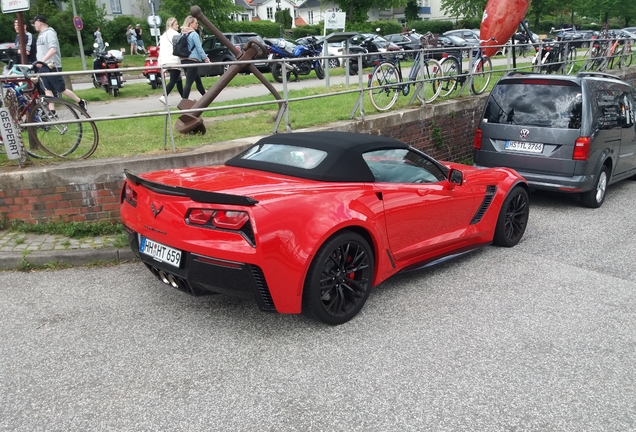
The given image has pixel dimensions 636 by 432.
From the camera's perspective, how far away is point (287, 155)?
4664 mm

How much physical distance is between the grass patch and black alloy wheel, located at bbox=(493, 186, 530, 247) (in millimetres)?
4014

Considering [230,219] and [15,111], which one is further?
[15,111]

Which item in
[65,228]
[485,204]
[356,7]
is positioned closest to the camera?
[485,204]

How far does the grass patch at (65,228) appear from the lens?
5828 millimetres

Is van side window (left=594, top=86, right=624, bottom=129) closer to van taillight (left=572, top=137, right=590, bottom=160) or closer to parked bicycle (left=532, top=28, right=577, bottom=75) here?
van taillight (left=572, top=137, right=590, bottom=160)

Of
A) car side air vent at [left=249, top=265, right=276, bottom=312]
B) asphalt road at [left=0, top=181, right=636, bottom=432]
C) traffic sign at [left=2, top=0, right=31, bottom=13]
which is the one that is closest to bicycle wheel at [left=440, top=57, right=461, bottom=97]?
asphalt road at [left=0, top=181, right=636, bottom=432]

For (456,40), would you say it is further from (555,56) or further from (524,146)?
(524,146)

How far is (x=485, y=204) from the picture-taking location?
555 cm

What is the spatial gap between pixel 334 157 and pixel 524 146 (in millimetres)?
4142

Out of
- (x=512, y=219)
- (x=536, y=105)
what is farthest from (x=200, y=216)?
(x=536, y=105)

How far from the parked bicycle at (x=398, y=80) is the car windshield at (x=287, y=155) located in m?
4.61

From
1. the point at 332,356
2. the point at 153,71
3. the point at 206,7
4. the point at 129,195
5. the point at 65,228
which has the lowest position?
the point at 332,356

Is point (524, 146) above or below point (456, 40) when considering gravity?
below

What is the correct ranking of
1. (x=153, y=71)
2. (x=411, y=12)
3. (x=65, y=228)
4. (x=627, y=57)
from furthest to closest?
(x=411, y=12) → (x=627, y=57) → (x=153, y=71) → (x=65, y=228)
